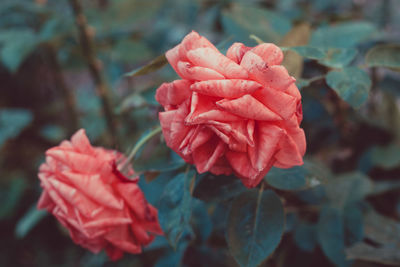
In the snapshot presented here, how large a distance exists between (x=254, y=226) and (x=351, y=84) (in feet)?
0.76

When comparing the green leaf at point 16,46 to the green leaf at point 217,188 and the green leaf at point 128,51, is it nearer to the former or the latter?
the green leaf at point 128,51

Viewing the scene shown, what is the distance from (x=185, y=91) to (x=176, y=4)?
3.32 ft

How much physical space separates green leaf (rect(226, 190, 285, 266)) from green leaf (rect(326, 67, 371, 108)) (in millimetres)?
167

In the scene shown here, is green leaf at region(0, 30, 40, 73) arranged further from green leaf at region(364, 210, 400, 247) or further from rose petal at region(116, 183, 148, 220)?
green leaf at region(364, 210, 400, 247)

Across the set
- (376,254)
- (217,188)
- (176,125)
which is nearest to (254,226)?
(217,188)

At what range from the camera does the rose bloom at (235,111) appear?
0.37 meters

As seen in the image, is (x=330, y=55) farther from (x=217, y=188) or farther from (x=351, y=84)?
(x=217, y=188)

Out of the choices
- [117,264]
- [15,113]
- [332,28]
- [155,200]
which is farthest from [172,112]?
[15,113]

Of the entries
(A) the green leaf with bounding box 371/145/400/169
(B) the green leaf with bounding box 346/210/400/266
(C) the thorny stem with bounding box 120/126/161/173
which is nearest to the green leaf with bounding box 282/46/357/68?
(C) the thorny stem with bounding box 120/126/161/173

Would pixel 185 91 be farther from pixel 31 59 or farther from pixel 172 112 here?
pixel 31 59

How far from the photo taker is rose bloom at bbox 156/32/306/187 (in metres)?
0.37

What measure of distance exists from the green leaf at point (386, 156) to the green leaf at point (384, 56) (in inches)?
15.5

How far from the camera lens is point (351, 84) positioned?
1.63 ft

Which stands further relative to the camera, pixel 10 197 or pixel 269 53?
pixel 10 197
